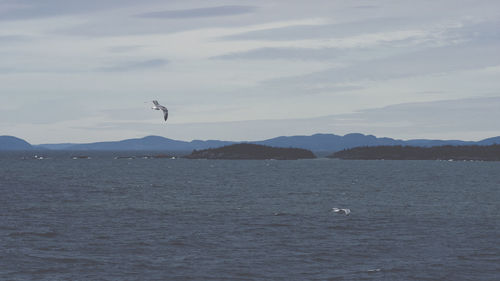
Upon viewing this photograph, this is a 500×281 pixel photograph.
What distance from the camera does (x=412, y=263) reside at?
49969 mm

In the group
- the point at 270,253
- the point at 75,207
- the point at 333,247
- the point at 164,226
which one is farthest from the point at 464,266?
the point at 75,207

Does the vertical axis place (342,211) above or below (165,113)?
below

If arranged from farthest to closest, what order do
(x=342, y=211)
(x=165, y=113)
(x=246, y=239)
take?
(x=342, y=211)
(x=246, y=239)
(x=165, y=113)

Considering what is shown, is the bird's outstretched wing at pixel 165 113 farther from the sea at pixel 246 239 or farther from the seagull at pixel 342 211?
the seagull at pixel 342 211

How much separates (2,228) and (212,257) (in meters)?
29.2

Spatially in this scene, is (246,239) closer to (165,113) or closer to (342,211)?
(165,113)

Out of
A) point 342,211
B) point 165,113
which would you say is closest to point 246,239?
point 165,113

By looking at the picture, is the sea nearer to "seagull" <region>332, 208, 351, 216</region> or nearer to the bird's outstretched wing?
"seagull" <region>332, 208, 351, 216</region>

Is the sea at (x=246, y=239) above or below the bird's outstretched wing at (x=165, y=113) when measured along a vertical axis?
below

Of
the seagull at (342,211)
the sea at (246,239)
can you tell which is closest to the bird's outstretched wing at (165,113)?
the sea at (246,239)

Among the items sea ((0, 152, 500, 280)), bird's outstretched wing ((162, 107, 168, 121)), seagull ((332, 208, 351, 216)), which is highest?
bird's outstretched wing ((162, 107, 168, 121))

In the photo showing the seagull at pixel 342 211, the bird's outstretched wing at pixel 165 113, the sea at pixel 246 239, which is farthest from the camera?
the seagull at pixel 342 211

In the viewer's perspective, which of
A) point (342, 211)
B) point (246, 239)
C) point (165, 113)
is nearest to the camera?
point (165, 113)

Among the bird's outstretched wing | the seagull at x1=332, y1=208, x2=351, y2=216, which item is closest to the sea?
the seagull at x1=332, y1=208, x2=351, y2=216
